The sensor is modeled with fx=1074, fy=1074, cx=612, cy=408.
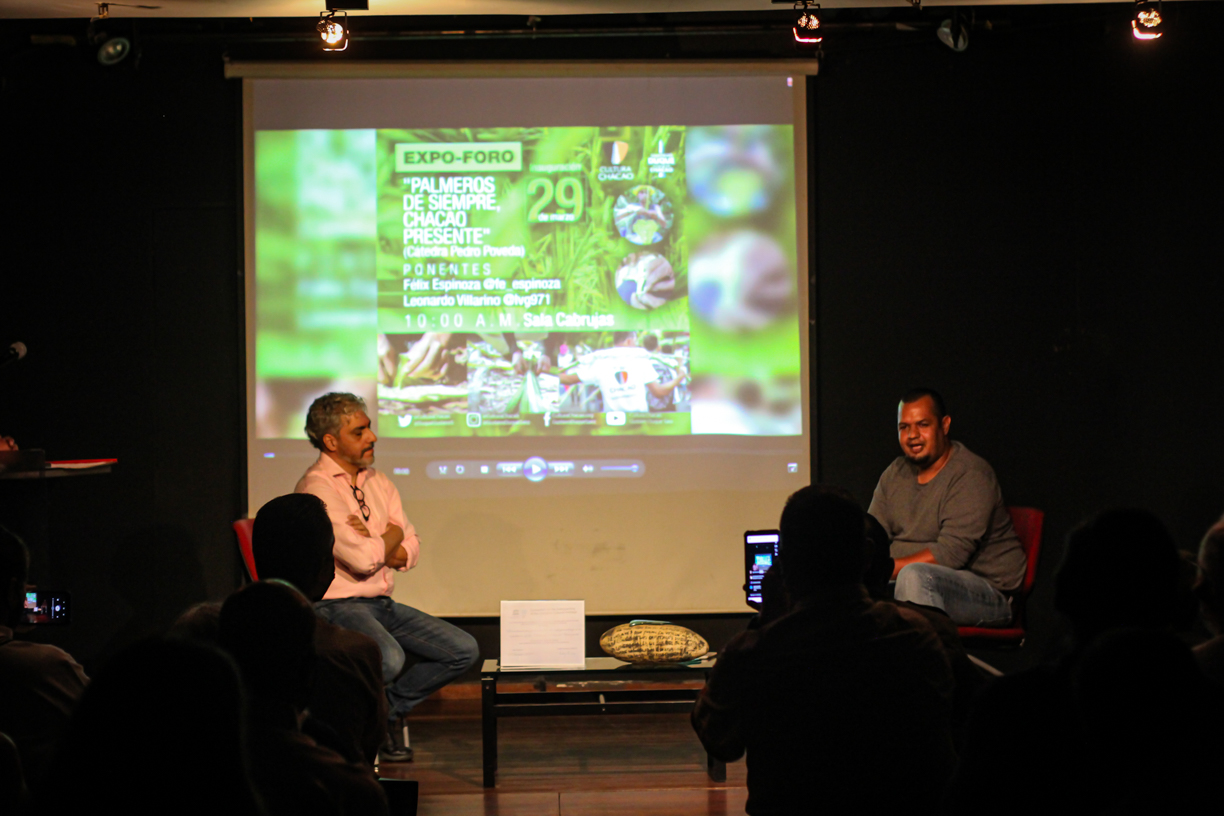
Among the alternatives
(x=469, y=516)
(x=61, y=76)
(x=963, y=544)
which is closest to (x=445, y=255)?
(x=469, y=516)

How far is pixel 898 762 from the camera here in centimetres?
175

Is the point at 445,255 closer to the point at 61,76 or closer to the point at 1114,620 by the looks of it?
the point at 61,76

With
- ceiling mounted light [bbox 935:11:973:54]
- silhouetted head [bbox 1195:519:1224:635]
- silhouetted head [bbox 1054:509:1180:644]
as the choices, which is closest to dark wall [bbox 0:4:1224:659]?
ceiling mounted light [bbox 935:11:973:54]

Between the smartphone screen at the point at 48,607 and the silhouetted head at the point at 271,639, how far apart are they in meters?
1.37

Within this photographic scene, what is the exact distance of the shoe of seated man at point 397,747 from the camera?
396 centimetres

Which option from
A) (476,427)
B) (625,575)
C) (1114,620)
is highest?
(476,427)

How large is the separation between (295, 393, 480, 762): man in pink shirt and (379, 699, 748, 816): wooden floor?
0.28 metres

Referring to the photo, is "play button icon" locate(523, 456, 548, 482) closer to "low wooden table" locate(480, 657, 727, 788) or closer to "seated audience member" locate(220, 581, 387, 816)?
"low wooden table" locate(480, 657, 727, 788)

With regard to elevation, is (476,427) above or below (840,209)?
below

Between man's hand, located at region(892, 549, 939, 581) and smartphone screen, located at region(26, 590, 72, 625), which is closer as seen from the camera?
smartphone screen, located at region(26, 590, 72, 625)

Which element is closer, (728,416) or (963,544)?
(963,544)

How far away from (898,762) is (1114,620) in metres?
0.43

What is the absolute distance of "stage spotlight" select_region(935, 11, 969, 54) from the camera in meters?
4.57

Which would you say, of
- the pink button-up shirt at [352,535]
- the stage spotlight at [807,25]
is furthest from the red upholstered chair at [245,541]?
the stage spotlight at [807,25]
